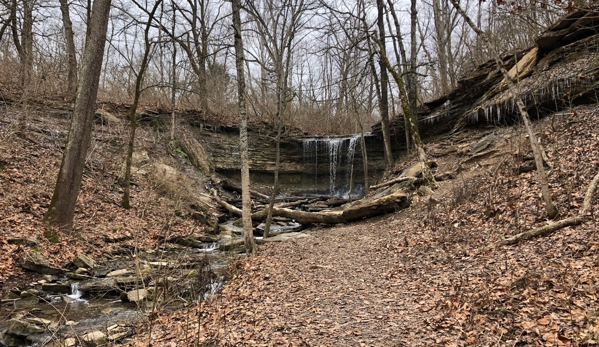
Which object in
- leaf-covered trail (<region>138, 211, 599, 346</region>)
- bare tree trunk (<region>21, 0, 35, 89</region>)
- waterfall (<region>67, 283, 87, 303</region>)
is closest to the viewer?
leaf-covered trail (<region>138, 211, 599, 346</region>)

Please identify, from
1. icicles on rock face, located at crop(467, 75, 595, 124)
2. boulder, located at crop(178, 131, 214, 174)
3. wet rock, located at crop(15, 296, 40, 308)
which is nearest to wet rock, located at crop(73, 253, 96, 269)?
wet rock, located at crop(15, 296, 40, 308)

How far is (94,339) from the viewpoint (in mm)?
5059

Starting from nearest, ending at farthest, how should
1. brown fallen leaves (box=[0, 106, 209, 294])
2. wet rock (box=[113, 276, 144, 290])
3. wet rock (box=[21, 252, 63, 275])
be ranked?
wet rock (box=[113, 276, 144, 290]), wet rock (box=[21, 252, 63, 275]), brown fallen leaves (box=[0, 106, 209, 294])

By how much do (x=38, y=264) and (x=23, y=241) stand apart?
2.74 ft

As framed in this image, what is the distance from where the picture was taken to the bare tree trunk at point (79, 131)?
9.57 metres

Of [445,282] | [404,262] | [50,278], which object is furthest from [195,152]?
[445,282]

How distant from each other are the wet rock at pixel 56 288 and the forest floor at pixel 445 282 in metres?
3.24

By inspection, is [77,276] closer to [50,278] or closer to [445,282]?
[50,278]

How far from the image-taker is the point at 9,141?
1226 centimetres

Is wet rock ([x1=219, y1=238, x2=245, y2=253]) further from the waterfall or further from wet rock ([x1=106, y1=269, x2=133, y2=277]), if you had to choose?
the waterfall

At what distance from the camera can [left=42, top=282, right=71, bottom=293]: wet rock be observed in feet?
23.9

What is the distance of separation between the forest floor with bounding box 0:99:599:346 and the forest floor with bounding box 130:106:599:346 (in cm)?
3

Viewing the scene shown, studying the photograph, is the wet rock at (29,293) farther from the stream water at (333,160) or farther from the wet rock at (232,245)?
the stream water at (333,160)

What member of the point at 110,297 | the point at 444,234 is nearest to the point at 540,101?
the point at 444,234
